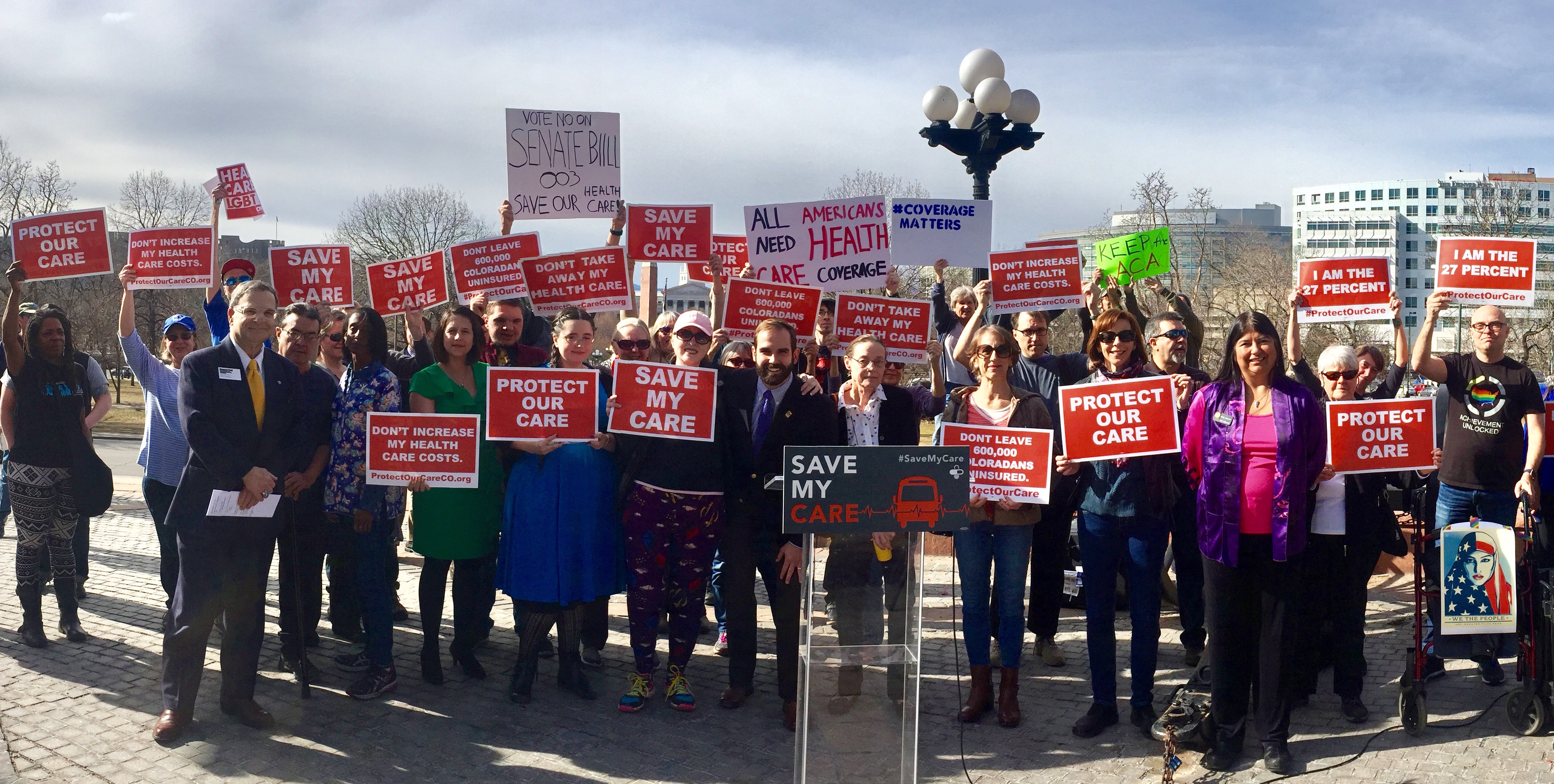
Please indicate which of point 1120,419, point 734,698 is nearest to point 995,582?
point 1120,419

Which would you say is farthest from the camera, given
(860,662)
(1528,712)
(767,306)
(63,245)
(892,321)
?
(63,245)

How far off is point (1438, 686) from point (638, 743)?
179 inches

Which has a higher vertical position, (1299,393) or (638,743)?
(1299,393)

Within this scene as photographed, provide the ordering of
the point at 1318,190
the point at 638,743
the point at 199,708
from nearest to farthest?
the point at 638,743 → the point at 199,708 → the point at 1318,190

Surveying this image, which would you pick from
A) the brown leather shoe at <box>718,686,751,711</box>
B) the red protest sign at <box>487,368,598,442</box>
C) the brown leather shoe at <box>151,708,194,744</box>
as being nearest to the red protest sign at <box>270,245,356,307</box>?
the red protest sign at <box>487,368,598,442</box>

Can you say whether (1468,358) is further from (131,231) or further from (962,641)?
(131,231)

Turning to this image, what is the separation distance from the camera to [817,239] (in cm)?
914

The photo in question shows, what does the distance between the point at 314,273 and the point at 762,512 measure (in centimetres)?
500

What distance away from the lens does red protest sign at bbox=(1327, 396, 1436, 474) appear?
231 inches

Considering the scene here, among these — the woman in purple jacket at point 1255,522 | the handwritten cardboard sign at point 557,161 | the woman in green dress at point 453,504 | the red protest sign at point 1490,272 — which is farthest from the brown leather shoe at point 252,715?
the red protest sign at point 1490,272

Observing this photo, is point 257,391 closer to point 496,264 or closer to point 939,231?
point 496,264

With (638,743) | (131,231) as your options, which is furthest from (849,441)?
(131,231)

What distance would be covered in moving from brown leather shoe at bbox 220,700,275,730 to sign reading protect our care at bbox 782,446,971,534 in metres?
3.18

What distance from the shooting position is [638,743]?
18.4 ft
